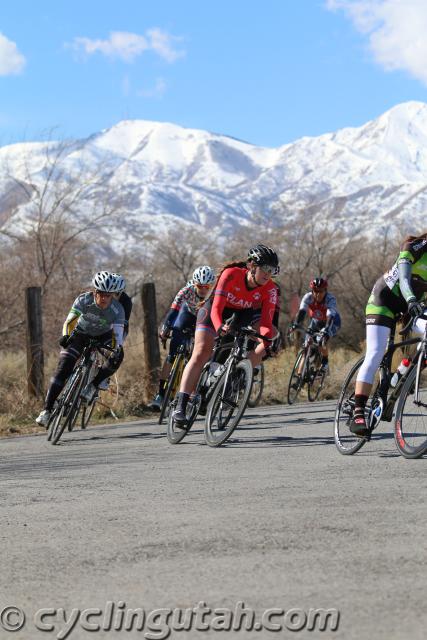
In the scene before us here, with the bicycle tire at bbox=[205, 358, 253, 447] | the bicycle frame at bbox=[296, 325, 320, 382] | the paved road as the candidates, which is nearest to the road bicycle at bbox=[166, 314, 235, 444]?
the bicycle tire at bbox=[205, 358, 253, 447]

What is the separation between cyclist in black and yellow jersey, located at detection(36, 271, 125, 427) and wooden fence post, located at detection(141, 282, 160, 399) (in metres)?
4.43

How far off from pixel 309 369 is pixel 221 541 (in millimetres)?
11811

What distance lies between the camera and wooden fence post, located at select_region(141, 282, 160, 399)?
54.2 ft

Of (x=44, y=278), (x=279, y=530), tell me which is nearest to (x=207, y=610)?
(x=279, y=530)

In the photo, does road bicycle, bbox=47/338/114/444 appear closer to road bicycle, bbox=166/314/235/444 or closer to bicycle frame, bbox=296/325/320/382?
road bicycle, bbox=166/314/235/444

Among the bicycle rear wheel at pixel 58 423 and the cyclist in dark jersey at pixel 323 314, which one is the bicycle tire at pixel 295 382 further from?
the bicycle rear wheel at pixel 58 423

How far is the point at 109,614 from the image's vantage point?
161 inches

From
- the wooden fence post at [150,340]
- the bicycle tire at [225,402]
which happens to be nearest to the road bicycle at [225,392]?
the bicycle tire at [225,402]

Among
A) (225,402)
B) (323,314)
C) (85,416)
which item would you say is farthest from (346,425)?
(323,314)

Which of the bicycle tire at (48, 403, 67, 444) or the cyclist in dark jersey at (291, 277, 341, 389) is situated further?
the cyclist in dark jersey at (291, 277, 341, 389)

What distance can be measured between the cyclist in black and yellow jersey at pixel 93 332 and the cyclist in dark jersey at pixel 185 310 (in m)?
1.77

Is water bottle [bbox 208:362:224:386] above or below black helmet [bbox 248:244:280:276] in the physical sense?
below

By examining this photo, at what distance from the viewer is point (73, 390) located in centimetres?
1170

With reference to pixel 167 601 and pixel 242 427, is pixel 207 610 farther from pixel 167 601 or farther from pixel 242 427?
pixel 242 427
